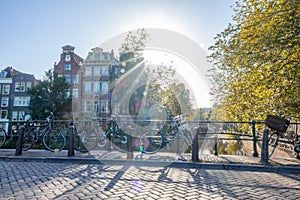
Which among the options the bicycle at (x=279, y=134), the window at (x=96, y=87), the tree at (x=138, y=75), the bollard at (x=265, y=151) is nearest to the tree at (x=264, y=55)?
the bicycle at (x=279, y=134)

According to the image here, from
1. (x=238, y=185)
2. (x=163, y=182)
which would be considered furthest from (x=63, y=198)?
(x=238, y=185)

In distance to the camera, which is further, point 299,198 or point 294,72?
point 294,72

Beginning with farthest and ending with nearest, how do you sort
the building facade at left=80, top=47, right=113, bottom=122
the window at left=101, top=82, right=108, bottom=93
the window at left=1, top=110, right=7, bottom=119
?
the window at left=1, top=110, right=7, bottom=119 < the window at left=101, top=82, right=108, bottom=93 < the building facade at left=80, top=47, right=113, bottom=122

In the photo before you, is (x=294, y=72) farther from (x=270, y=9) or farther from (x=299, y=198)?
(x=299, y=198)

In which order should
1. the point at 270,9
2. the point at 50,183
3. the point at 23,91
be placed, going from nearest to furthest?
the point at 50,183, the point at 270,9, the point at 23,91

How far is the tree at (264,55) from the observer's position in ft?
24.5

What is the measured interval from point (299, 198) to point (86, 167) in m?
4.74

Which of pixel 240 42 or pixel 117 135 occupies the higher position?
pixel 240 42

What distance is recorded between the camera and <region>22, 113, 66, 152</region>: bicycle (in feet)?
27.0

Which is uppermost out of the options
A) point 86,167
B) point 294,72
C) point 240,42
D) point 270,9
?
point 270,9

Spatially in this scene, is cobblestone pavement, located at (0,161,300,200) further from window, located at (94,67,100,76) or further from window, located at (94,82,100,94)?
window, located at (94,67,100,76)

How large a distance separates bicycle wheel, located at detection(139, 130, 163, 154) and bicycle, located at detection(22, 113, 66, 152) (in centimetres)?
288

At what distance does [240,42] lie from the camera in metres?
8.94

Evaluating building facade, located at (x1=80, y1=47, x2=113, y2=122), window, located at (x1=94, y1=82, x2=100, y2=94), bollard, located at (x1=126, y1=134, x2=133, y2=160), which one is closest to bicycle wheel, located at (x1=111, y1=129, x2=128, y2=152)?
bollard, located at (x1=126, y1=134, x2=133, y2=160)
